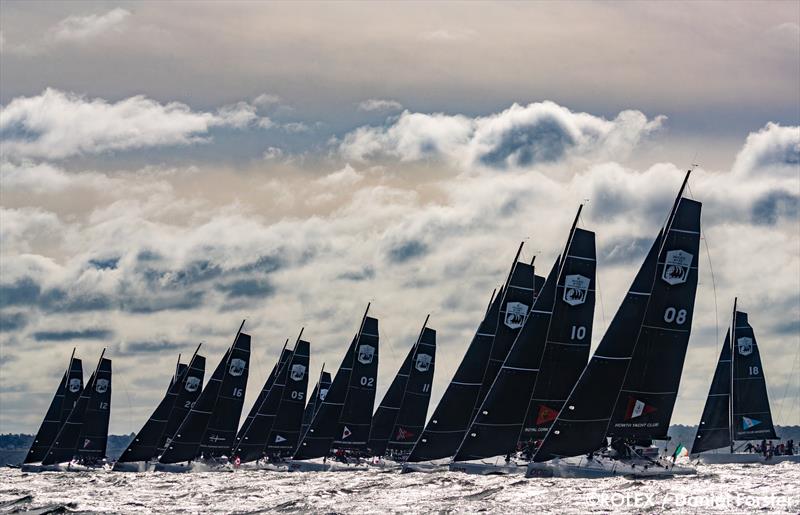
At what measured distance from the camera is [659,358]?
54.1m

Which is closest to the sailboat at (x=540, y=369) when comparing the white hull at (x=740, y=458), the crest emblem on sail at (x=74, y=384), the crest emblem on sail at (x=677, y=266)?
the crest emblem on sail at (x=677, y=266)

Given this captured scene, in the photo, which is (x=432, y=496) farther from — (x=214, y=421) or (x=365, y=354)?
(x=214, y=421)

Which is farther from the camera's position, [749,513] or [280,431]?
[280,431]

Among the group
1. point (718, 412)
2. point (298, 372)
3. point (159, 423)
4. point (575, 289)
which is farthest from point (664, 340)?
point (159, 423)

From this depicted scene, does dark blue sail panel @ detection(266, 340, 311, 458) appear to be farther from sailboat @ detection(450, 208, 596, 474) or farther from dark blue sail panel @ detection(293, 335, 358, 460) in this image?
sailboat @ detection(450, 208, 596, 474)

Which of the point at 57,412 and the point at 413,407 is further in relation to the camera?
the point at 57,412

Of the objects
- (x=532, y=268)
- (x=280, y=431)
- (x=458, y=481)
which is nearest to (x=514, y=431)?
(x=458, y=481)

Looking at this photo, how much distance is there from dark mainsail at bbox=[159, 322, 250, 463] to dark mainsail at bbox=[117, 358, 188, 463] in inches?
116

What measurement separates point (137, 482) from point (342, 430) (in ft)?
59.5

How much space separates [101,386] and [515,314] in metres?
55.9

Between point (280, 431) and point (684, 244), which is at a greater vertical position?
point (684, 244)

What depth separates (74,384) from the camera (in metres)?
117

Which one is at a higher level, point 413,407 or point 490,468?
point 413,407

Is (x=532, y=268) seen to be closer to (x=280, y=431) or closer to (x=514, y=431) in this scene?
(x=514, y=431)
